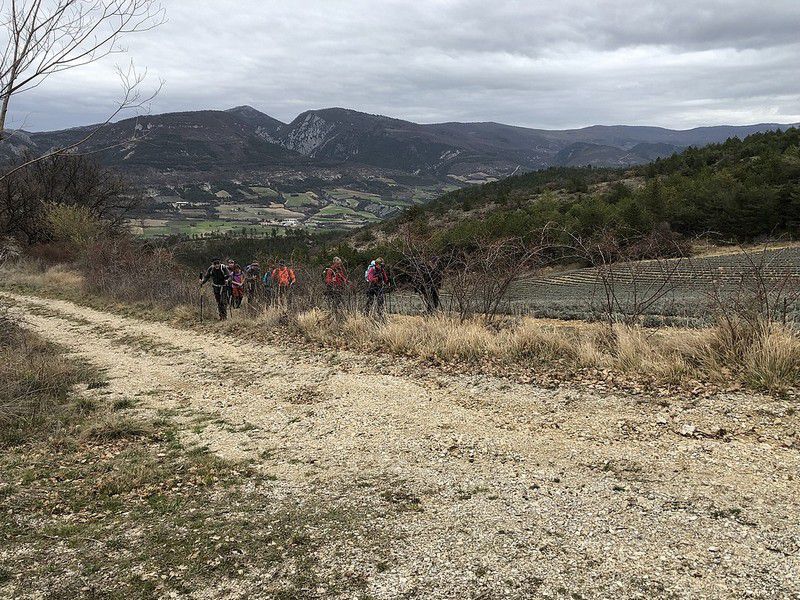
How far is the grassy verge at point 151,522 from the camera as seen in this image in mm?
3096

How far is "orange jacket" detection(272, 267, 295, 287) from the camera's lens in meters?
13.4

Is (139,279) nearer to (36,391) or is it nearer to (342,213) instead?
(36,391)

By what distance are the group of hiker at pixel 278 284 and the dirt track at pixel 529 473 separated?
142 inches

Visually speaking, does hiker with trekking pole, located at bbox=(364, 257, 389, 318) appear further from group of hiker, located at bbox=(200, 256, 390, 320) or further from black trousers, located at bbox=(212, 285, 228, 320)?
black trousers, located at bbox=(212, 285, 228, 320)

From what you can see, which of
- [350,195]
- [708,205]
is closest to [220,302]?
[708,205]

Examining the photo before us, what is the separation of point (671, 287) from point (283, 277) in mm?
9277

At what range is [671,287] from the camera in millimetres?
7621

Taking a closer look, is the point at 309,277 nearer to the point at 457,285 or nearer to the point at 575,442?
the point at 457,285

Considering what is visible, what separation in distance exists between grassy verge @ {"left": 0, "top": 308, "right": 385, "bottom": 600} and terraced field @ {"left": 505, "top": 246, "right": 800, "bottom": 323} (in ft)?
19.1

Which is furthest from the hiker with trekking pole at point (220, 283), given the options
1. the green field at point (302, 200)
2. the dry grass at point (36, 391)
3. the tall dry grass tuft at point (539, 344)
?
the green field at point (302, 200)

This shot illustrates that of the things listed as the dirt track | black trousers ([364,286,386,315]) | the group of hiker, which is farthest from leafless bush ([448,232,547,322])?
the dirt track

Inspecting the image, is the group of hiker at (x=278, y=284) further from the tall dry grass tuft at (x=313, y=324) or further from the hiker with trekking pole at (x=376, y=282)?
the tall dry grass tuft at (x=313, y=324)

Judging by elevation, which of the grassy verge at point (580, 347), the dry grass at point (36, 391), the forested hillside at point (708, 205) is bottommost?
→ the dry grass at point (36, 391)

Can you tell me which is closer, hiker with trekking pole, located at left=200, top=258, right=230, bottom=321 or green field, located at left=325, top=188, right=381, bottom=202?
hiker with trekking pole, located at left=200, top=258, right=230, bottom=321
